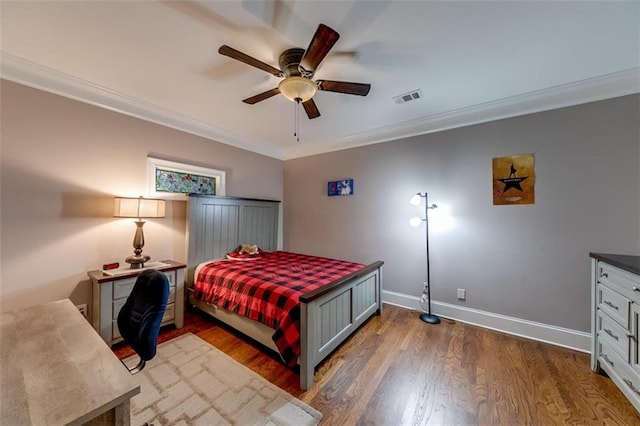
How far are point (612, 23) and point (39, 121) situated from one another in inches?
180

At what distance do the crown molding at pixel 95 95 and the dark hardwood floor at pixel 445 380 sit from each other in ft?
8.17

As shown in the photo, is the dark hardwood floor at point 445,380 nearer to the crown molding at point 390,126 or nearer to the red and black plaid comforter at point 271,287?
the red and black plaid comforter at point 271,287

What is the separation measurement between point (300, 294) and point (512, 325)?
2381mm

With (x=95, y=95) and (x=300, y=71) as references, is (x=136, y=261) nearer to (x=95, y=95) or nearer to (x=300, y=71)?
(x=95, y=95)

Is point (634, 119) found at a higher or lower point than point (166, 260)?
higher

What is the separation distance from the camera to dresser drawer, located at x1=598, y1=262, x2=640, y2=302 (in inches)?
58.8

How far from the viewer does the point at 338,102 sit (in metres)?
2.67

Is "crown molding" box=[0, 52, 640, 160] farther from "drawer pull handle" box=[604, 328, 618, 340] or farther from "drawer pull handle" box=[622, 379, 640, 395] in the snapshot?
"drawer pull handle" box=[622, 379, 640, 395]

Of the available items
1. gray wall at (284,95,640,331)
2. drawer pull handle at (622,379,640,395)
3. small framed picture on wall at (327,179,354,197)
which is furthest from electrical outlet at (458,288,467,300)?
small framed picture on wall at (327,179,354,197)

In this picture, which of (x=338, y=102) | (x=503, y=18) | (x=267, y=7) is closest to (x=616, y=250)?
(x=503, y=18)

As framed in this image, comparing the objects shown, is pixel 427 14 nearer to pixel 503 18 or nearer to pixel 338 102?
pixel 503 18

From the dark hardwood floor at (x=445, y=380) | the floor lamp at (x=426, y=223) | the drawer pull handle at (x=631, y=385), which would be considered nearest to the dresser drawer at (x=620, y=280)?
the drawer pull handle at (x=631, y=385)

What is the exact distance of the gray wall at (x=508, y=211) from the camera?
7.17ft

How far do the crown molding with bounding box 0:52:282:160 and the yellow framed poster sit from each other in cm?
360
